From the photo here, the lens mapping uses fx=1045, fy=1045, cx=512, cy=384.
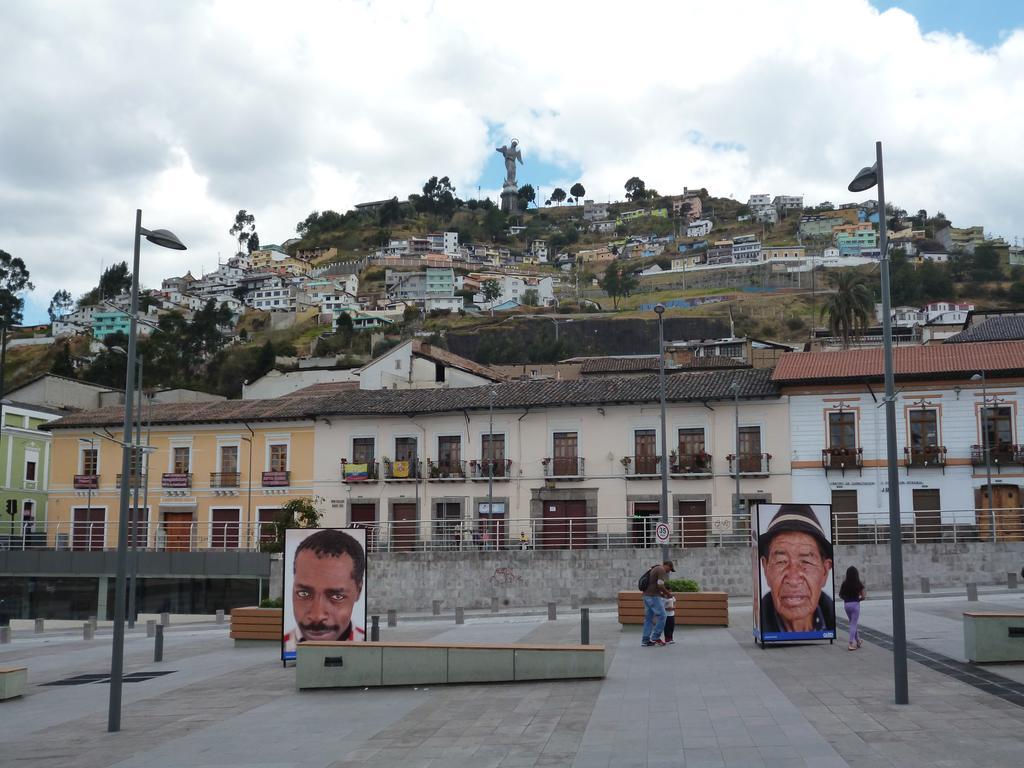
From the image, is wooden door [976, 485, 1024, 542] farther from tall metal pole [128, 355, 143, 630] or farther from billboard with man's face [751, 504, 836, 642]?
Answer: tall metal pole [128, 355, 143, 630]

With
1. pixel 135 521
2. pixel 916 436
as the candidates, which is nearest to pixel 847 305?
pixel 916 436

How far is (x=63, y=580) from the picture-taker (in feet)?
147

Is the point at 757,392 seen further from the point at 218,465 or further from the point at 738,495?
the point at 218,465

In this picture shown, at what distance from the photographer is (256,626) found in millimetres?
25016

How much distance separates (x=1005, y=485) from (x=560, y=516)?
57.1 ft

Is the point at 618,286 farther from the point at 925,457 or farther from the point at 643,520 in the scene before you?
the point at 925,457

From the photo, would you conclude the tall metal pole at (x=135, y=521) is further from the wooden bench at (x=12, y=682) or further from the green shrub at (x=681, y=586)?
the green shrub at (x=681, y=586)

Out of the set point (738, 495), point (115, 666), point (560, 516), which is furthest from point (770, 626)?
point (560, 516)

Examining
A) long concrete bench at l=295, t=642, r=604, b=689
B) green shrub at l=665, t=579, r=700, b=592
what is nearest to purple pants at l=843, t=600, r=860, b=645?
long concrete bench at l=295, t=642, r=604, b=689

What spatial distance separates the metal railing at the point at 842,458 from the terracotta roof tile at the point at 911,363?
277 centimetres

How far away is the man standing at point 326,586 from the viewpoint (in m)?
19.4

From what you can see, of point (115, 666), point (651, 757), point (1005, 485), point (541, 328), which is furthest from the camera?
point (541, 328)

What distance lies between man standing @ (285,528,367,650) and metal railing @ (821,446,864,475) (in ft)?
84.9

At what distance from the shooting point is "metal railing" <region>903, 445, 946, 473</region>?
39.8 metres
